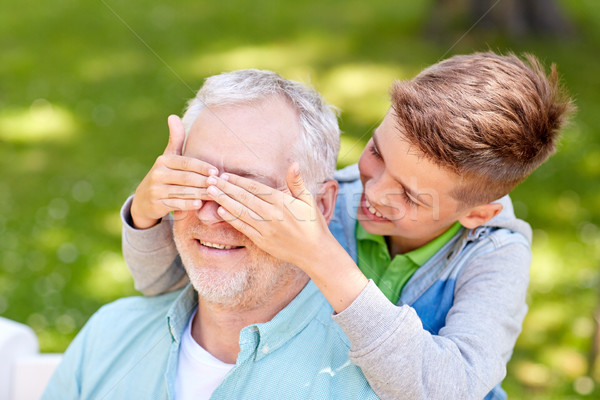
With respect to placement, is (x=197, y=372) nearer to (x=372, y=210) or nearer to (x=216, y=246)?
(x=216, y=246)

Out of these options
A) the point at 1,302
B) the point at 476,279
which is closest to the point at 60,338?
the point at 1,302

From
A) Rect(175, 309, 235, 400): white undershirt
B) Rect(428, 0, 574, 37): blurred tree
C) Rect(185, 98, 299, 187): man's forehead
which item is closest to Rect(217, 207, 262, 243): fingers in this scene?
Rect(185, 98, 299, 187): man's forehead

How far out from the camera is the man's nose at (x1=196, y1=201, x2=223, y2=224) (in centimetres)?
238

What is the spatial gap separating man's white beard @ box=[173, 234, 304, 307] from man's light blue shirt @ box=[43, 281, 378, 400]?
0.12 meters

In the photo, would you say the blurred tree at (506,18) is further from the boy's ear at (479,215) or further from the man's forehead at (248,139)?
the man's forehead at (248,139)

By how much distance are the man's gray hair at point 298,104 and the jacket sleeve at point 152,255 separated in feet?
1.37

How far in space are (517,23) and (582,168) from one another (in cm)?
287

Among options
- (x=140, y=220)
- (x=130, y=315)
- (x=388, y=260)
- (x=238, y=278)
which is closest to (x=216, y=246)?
(x=238, y=278)

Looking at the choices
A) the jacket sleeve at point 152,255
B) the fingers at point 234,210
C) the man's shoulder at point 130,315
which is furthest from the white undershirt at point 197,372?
the fingers at point 234,210

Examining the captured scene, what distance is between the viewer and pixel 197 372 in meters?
2.58

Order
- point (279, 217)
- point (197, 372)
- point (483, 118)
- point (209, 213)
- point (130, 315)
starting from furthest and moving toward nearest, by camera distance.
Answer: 1. point (130, 315)
2. point (197, 372)
3. point (483, 118)
4. point (209, 213)
5. point (279, 217)

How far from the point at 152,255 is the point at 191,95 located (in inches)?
88.9

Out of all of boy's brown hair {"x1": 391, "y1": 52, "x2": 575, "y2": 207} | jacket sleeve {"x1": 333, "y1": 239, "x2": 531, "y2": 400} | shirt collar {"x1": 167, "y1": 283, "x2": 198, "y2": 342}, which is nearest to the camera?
jacket sleeve {"x1": 333, "y1": 239, "x2": 531, "y2": 400}

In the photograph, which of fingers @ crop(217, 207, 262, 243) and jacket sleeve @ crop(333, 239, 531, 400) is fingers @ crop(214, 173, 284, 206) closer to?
fingers @ crop(217, 207, 262, 243)
